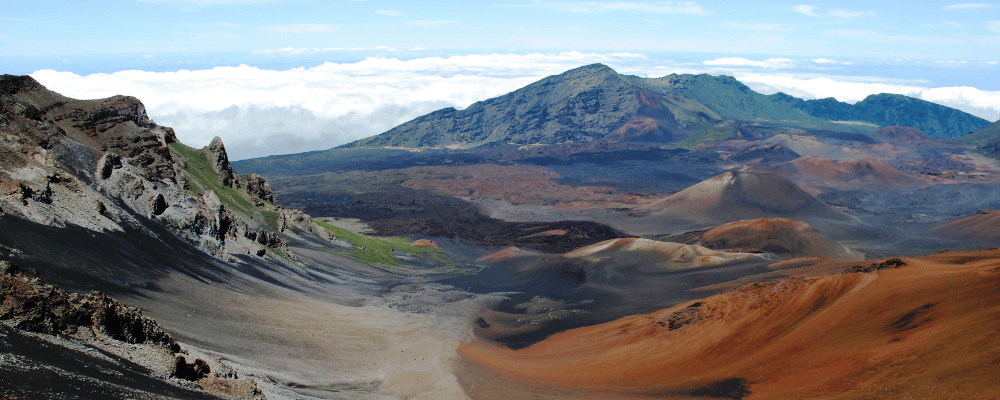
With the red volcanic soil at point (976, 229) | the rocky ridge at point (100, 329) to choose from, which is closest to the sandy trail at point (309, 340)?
the rocky ridge at point (100, 329)

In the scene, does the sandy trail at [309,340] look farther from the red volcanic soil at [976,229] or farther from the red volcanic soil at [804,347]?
the red volcanic soil at [976,229]

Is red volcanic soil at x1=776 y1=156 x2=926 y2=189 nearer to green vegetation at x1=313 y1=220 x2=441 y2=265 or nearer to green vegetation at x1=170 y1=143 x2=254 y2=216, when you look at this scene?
green vegetation at x1=313 y1=220 x2=441 y2=265

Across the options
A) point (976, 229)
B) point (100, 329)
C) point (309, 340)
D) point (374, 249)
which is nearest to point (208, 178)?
point (374, 249)

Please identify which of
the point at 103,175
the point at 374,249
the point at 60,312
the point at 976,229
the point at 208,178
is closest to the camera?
the point at 60,312

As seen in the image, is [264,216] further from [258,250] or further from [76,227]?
[76,227]

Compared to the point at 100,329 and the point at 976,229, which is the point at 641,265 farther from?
the point at 976,229

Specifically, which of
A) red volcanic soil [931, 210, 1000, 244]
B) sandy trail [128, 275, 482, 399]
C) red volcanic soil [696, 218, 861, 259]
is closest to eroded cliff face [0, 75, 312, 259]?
sandy trail [128, 275, 482, 399]
